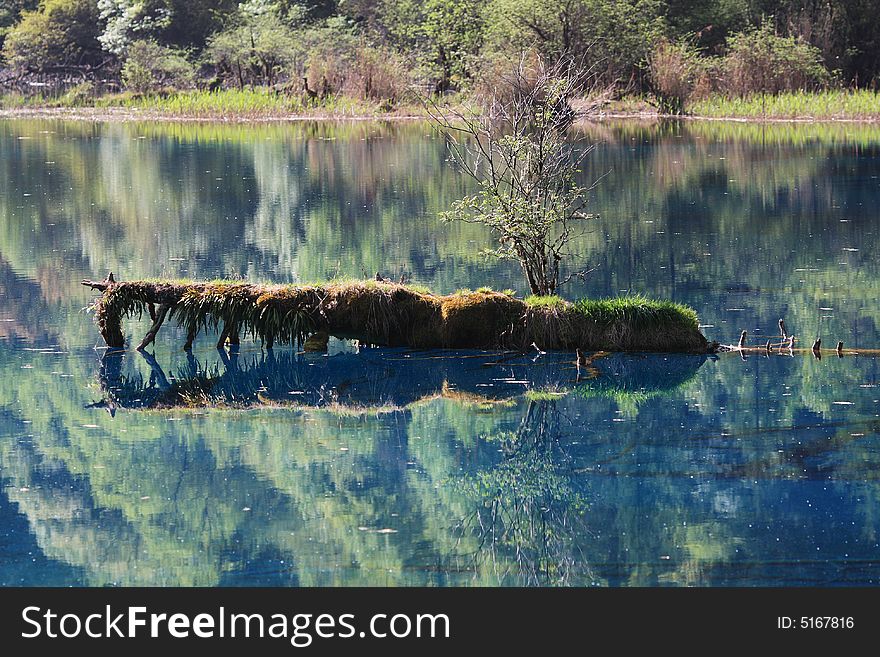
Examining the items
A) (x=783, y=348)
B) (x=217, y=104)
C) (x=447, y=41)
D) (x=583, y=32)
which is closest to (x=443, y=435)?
(x=783, y=348)

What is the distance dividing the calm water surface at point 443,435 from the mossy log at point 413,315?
1.06 ft

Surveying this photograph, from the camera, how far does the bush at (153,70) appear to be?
60138mm

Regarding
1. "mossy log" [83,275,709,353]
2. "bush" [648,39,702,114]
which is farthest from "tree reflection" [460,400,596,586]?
"bush" [648,39,702,114]

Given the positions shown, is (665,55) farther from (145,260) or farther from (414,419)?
(414,419)

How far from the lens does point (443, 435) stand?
1139 centimetres

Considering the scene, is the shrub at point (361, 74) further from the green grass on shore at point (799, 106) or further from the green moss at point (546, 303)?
the green moss at point (546, 303)

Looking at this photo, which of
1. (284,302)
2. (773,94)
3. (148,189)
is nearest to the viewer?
(284,302)

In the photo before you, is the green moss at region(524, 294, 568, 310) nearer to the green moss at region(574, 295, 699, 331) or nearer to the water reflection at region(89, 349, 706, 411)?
the green moss at region(574, 295, 699, 331)

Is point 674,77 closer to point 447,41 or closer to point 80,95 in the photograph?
point 447,41

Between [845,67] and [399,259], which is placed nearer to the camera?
[399,259]

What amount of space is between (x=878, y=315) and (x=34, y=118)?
46.3 meters

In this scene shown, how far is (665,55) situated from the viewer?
4903 cm

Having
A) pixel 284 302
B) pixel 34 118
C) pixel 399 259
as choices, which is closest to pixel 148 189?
pixel 399 259
